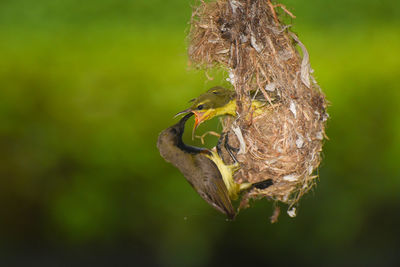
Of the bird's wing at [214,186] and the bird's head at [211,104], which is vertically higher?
the bird's head at [211,104]

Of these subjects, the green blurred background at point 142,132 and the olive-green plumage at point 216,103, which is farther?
the green blurred background at point 142,132

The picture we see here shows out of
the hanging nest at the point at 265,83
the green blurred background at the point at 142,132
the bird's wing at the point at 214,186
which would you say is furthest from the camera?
the green blurred background at the point at 142,132

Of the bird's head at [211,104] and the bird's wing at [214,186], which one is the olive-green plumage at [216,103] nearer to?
the bird's head at [211,104]

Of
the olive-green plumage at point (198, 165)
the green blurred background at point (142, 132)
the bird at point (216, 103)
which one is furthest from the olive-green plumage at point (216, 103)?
the green blurred background at point (142, 132)

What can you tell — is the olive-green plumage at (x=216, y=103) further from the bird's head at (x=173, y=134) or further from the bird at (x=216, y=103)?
the bird's head at (x=173, y=134)

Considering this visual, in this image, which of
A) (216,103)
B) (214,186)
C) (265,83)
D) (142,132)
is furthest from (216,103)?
(142,132)

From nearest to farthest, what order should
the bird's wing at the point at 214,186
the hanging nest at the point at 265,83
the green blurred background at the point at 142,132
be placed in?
the hanging nest at the point at 265,83 < the bird's wing at the point at 214,186 < the green blurred background at the point at 142,132

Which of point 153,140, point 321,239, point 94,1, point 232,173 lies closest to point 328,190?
point 321,239
